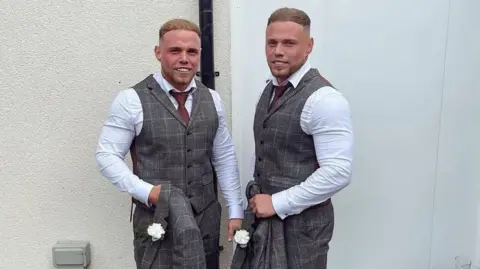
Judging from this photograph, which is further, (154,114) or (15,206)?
(15,206)

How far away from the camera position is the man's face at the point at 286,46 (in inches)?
67.6

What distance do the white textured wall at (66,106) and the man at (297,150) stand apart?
58 centimetres

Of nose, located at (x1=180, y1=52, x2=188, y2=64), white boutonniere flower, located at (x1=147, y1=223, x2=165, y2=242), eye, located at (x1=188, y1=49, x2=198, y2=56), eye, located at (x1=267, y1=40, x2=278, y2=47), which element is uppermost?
eye, located at (x1=267, y1=40, x2=278, y2=47)

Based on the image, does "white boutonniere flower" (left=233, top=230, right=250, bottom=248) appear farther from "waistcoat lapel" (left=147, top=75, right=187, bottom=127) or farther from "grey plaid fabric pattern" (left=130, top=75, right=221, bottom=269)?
"waistcoat lapel" (left=147, top=75, right=187, bottom=127)

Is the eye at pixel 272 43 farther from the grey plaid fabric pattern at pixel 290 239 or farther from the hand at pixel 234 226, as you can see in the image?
the hand at pixel 234 226

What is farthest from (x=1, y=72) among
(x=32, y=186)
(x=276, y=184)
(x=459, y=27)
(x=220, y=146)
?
(x=459, y=27)

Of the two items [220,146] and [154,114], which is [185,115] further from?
[220,146]

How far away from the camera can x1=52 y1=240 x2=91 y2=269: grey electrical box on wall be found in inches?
94.8

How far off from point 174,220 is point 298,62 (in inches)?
28.1

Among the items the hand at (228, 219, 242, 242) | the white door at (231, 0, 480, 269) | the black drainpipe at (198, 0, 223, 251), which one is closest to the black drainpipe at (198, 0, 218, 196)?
the black drainpipe at (198, 0, 223, 251)

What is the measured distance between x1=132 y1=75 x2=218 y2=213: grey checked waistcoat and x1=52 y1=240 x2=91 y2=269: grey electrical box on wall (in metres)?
0.75

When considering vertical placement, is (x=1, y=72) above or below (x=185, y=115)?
above

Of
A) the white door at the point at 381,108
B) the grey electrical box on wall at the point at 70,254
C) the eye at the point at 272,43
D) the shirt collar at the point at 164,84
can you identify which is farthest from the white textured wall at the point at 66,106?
the eye at the point at 272,43

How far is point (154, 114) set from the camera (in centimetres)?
→ 178
